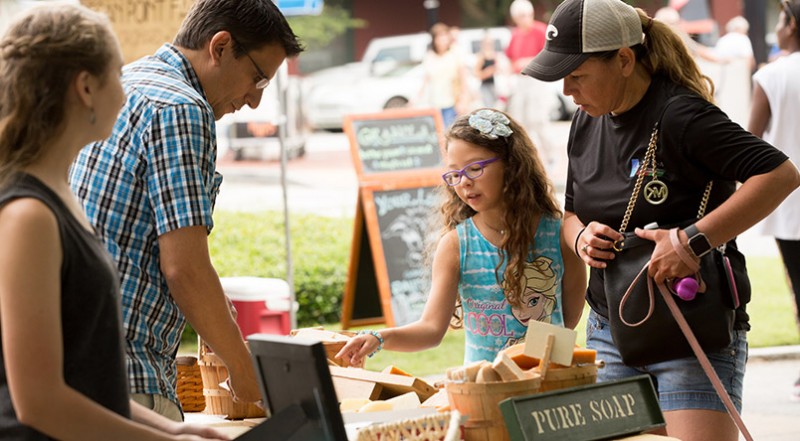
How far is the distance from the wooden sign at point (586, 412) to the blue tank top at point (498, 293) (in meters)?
0.85

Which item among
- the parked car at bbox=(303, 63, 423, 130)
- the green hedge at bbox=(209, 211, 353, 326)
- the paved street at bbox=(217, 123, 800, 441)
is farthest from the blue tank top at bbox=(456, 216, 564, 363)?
the parked car at bbox=(303, 63, 423, 130)

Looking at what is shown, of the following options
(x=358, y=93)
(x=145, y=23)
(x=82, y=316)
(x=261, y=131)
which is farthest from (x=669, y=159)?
(x=358, y=93)

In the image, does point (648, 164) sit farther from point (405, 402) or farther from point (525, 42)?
point (525, 42)

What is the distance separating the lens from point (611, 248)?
2.79m

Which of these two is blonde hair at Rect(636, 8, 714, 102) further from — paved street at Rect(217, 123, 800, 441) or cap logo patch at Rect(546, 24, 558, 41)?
paved street at Rect(217, 123, 800, 441)

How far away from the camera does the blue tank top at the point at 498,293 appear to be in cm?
321

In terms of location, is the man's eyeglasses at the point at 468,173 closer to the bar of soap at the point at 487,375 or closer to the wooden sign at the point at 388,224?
the bar of soap at the point at 487,375

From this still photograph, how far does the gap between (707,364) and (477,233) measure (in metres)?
0.95

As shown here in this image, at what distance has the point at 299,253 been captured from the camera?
942 centimetres

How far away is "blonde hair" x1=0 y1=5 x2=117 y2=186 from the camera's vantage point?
5.61ft

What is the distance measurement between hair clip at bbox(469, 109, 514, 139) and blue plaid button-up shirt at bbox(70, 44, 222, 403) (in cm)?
121

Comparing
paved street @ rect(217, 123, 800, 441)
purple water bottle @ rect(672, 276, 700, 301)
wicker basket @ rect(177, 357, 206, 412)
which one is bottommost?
paved street @ rect(217, 123, 800, 441)

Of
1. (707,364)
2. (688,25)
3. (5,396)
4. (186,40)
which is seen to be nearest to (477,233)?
(707,364)

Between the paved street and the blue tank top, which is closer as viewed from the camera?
the blue tank top
